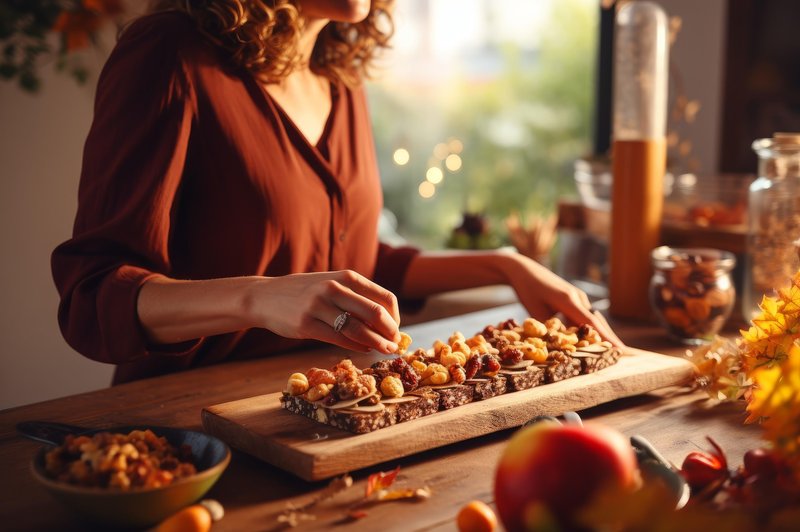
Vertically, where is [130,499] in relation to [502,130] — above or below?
below

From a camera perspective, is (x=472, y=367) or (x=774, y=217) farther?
(x=774, y=217)

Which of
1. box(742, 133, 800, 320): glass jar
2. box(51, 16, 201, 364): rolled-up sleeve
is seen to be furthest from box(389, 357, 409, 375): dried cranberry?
box(742, 133, 800, 320): glass jar

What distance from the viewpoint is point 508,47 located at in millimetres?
4375

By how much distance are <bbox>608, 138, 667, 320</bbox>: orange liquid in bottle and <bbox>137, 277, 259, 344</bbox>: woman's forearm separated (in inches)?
39.2

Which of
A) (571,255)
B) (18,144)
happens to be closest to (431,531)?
(571,255)

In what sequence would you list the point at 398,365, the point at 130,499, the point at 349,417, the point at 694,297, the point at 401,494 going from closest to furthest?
the point at 130,499 → the point at 401,494 → the point at 349,417 → the point at 398,365 → the point at 694,297

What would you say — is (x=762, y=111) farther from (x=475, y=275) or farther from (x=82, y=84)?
(x=82, y=84)

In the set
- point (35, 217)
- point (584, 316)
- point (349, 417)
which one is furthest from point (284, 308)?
point (35, 217)

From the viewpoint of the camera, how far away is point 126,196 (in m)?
1.38

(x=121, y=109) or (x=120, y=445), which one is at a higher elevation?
(x=121, y=109)

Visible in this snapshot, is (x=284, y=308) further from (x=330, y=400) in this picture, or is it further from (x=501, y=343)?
(x=501, y=343)

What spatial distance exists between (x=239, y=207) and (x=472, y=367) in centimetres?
57

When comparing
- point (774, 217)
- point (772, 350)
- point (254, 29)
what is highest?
point (254, 29)

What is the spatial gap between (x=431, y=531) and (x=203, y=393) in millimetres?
594
